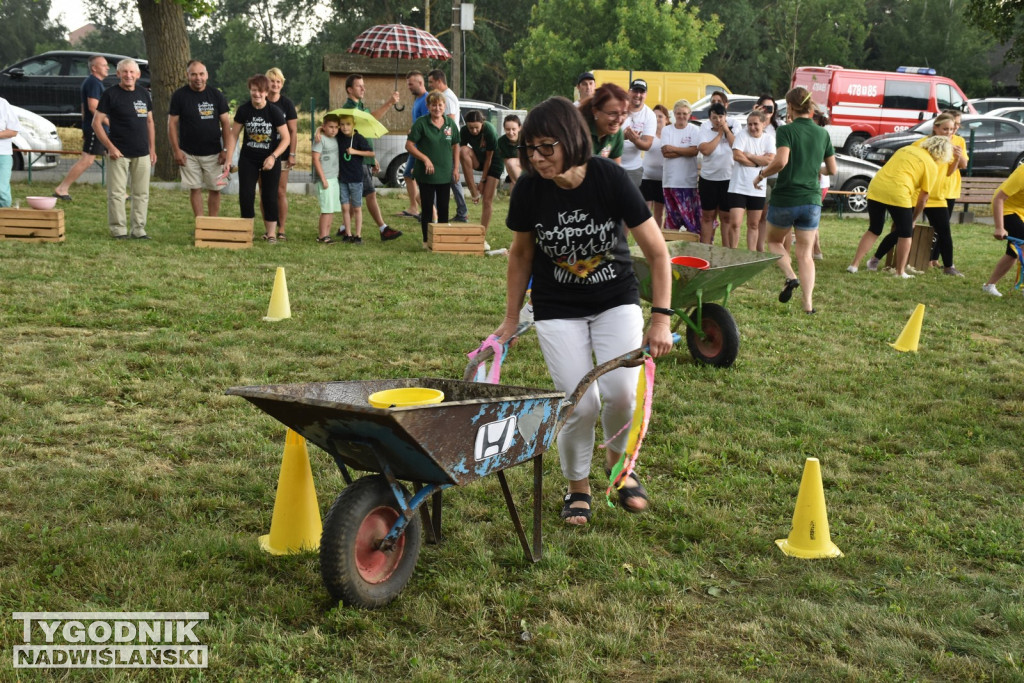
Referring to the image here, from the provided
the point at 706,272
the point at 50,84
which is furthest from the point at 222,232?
the point at 50,84

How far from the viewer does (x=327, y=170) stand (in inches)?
439

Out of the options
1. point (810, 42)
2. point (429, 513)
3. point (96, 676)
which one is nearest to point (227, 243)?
point (429, 513)

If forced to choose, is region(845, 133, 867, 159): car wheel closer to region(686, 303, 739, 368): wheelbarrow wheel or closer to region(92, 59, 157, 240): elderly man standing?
region(92, 59, 157, 240): elderly man standing

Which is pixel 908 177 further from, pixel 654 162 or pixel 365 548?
pixel 365 548

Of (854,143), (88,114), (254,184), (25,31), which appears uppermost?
(25,31)

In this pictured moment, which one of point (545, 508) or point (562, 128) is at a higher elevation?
point (562, 128)

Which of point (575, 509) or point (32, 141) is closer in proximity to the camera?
point (575, 509)

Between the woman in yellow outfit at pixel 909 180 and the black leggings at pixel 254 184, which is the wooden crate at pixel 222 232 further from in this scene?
the woman in yellow outfit at pixel 909 180

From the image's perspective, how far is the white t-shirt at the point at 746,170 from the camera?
32.4ft

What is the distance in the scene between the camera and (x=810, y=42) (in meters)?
56.7

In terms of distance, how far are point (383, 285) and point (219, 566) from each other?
5.68 meters

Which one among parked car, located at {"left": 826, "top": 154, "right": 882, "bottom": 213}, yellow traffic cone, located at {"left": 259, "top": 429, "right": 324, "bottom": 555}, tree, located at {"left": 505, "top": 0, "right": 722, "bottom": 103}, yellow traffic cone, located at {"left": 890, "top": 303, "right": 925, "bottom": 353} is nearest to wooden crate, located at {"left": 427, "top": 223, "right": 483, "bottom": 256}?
yellow traffic cone, located at {"left": 890, "top": 303, "right": 925, "bottom": 353}

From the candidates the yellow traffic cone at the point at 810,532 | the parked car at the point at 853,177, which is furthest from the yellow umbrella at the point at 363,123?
the parked car at the point at 853,177

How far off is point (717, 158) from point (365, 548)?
7983mm
